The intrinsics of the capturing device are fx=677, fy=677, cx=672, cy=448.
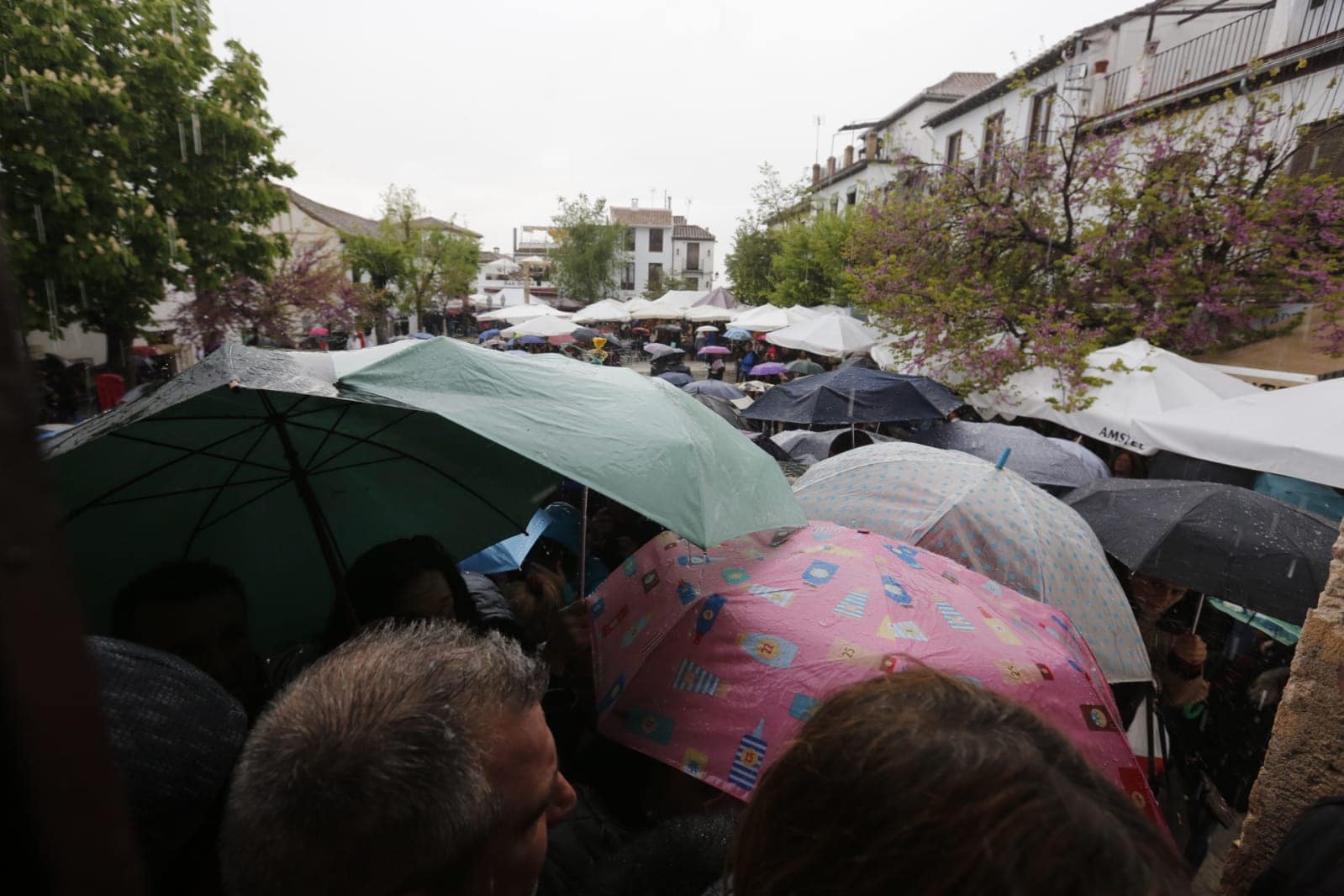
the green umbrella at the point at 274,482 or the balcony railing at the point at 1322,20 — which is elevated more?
the balcony railing at the point at 1322,20

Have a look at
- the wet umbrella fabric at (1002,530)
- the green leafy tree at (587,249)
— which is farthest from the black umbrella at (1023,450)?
the green leafy tree at (587,249)

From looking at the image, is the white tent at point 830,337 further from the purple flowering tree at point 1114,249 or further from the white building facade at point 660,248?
the white building facade at point 660,248

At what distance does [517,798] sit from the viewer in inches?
45.6

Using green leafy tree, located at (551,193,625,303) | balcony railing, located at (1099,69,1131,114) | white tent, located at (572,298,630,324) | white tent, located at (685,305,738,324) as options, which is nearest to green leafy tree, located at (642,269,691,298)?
green leafy tree, located at (551,193,625,303)

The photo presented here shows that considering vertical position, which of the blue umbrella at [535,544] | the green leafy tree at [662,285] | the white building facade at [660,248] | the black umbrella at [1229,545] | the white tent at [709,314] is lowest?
the blue umbrella at [535,544]

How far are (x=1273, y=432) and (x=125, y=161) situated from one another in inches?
577

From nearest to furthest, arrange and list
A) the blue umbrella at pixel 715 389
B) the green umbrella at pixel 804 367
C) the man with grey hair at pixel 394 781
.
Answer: the man with grey hair at pixel 394 781 < the blue umbrella at pixel 715 389 < the green umbrella at pixel 804 367

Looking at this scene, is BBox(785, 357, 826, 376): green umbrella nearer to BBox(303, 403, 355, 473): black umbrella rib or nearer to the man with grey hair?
BBox(303, 403, 355, 473): black umbrella rib

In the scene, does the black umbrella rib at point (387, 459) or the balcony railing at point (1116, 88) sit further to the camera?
the balcony railing at point (1116, 88)

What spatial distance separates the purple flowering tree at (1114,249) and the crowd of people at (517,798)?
798 centimetres

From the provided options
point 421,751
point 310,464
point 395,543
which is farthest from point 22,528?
point 310,464

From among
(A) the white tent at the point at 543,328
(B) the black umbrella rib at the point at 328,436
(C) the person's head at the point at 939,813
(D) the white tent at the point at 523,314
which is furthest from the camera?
(D) the white tent at the point at 523,314

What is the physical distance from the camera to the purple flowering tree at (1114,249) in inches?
313

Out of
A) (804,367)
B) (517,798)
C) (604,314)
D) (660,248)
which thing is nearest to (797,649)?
(517,798)
